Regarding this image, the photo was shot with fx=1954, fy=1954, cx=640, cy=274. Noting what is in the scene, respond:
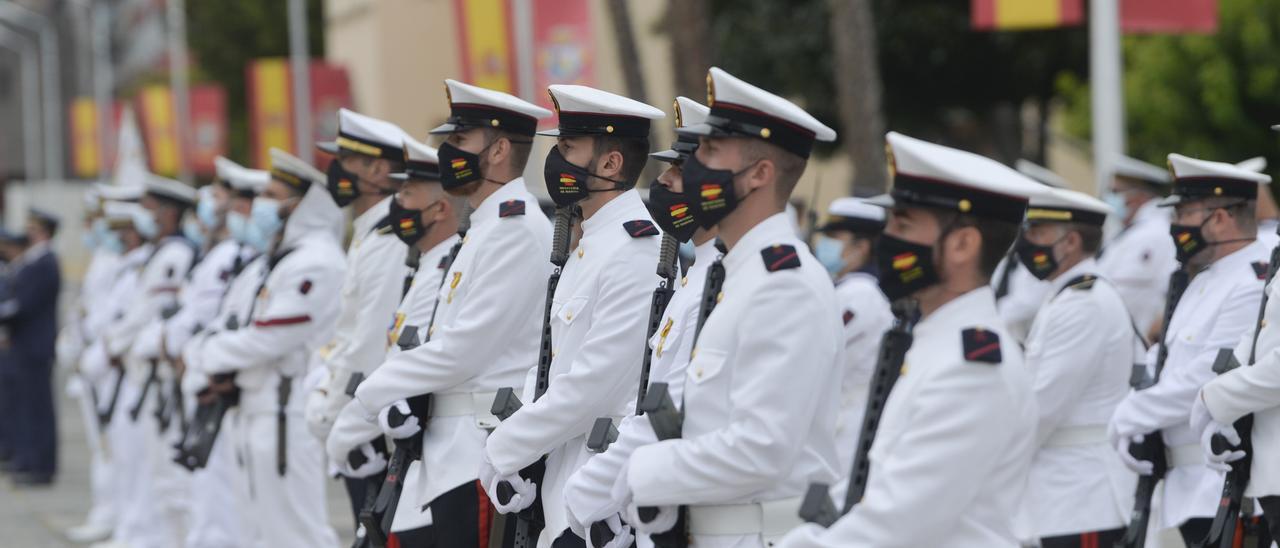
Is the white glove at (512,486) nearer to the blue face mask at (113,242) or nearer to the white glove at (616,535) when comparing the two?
the white glove at (616,535)

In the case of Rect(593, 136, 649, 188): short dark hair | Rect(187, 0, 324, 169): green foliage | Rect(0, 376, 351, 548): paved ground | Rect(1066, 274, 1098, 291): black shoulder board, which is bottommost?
Rect(0, 376, 351, 548): paved ground

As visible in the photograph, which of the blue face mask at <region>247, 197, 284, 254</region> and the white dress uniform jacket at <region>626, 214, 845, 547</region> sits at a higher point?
the blue face mask at <region>247, 197, 284, 254</region>

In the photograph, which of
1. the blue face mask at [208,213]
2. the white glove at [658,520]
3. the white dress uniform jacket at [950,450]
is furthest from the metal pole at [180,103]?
the white dress uniform jacket at [950,450]

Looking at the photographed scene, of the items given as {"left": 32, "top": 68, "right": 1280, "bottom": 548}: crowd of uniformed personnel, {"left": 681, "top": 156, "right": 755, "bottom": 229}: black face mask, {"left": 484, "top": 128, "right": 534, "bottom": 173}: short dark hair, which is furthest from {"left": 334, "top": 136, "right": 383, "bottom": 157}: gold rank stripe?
{"left": 681, "top": 156, "right": 755, "bottom": 229}: black face mask

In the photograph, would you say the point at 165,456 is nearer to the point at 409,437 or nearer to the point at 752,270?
the point at 409,437

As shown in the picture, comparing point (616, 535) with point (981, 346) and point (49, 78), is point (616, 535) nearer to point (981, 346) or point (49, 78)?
point (981, 346)

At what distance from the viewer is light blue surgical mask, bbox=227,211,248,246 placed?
36.3ft

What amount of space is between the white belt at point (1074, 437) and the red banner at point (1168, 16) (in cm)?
757

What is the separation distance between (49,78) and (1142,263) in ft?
188

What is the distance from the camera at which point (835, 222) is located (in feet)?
35.9

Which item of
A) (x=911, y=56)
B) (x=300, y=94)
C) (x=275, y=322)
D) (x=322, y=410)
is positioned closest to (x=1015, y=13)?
(x=275, y=322)

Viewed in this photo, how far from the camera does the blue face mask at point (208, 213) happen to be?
40.3ft

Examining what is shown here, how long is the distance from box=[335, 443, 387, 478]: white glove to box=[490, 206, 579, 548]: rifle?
3.73 ft

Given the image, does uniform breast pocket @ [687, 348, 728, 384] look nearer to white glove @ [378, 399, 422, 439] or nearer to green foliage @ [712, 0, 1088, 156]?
white glove @ [378, 399, 422, 439]
